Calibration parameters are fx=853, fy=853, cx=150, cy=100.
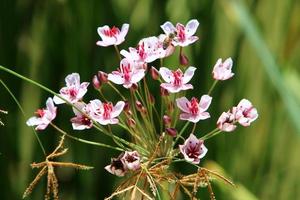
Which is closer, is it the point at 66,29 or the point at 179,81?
the point at 179,81

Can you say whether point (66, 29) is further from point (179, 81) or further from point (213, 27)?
point (179, 81)

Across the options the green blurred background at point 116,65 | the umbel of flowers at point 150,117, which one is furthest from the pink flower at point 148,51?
the green blurred background at point 116,65

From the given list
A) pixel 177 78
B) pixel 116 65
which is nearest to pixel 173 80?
pixel 177 78

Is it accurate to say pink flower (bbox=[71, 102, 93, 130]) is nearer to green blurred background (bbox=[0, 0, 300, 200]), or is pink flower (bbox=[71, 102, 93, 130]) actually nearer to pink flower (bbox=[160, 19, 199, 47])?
pink flower (bbox=[160, 19, 199, 47])

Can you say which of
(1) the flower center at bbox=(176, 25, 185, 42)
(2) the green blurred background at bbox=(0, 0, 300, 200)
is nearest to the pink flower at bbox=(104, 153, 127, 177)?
(1) the flower center at bbox=(176, 25, 185, 42)

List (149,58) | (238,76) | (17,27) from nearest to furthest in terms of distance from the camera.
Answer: (149,58) → (238,76) → (17,27)

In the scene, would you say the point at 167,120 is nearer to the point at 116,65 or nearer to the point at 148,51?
the point at 148,51

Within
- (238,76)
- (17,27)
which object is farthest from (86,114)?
(17,27)

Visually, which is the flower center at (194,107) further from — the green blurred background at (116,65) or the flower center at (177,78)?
the green blurred background at (116,65)
